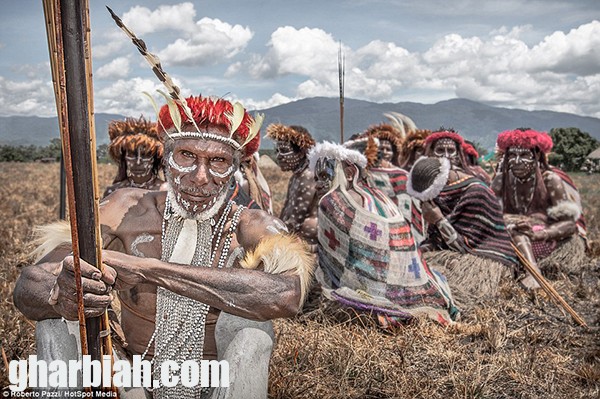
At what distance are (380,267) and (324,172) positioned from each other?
0.97 meters

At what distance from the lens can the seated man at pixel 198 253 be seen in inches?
87.6

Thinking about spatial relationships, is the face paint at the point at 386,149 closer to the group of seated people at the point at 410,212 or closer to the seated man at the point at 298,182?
the group of seated people at the point at 410,212

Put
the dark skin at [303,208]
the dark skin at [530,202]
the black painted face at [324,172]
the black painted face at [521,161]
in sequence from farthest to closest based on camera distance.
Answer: the black painted face at [521,161] < the dark skin at [530,202] < the dark skin at [303,208] < the black painted face at [324,172]

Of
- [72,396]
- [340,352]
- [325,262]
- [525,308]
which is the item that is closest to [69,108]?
[72,396]

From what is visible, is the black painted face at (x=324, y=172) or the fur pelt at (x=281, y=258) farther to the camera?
the black painted face at (x=324, y=172)

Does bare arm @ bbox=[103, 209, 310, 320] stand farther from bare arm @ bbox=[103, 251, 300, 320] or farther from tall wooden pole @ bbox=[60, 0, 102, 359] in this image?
tall wooden pole @ bbox=[60, 0, 102, 359]

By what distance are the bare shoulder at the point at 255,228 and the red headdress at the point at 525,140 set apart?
4.94m

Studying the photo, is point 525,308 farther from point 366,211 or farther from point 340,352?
point 340,352

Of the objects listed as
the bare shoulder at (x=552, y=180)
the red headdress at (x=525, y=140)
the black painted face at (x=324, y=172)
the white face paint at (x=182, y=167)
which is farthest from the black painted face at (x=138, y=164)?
the bare shoulder at (x=552, y=180)

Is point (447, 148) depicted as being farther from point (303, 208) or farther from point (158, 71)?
point (158, 71)

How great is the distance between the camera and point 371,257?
4.64 m

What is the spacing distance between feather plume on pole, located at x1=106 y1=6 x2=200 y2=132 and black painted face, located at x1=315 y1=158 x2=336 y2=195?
258 centimetres

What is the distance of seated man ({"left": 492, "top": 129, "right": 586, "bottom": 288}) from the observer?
22.0 ft

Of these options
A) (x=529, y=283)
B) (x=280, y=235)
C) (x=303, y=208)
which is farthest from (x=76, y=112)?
(x=529, y=283)
